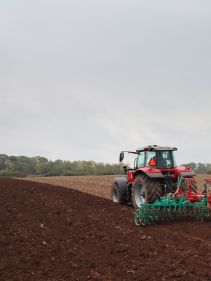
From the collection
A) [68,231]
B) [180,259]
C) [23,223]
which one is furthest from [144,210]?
[180,259]

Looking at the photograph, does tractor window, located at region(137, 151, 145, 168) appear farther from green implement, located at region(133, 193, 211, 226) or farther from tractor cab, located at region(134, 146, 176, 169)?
green implement, located at region(133, 193, 211, 226)

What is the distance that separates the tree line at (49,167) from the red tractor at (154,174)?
1112 inches

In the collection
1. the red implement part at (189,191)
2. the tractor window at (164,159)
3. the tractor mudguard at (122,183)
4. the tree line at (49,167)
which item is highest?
the tree line at (49,167)

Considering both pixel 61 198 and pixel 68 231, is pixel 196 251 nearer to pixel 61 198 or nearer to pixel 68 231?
pixel 68 231

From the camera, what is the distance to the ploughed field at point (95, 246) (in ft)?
20.0

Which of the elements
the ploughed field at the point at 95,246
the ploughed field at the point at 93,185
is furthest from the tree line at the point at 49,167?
the ploughed field at the point at 95,246

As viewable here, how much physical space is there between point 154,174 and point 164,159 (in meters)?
1.31

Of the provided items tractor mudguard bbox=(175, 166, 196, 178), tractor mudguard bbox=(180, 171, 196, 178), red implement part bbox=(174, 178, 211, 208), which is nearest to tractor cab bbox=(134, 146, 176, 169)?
tractor mudguard bbox=(175, 166, 196, 178)

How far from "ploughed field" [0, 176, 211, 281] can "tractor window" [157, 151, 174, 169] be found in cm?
160

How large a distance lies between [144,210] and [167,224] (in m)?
0.64

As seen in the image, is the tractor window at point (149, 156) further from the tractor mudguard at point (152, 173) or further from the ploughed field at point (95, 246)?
the ploughed field at point (95, 246)

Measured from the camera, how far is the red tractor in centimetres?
1088

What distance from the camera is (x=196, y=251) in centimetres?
696

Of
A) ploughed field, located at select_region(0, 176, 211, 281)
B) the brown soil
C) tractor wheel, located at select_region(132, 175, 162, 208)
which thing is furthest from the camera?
the brown soil
